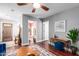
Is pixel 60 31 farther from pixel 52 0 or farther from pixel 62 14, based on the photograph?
pixel 52 0

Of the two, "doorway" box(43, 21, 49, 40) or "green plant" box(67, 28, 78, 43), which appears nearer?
"green plant" box(67, 28, 78, 43)

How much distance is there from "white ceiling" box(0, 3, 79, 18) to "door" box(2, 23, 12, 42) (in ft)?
0.54

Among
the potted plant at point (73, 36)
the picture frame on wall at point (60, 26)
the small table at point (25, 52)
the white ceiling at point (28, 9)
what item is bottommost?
the small table at point (25, 52)

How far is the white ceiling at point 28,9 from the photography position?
1854 mm

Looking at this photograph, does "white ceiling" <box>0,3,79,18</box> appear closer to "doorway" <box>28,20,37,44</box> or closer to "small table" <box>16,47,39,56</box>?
"doorway" <box>28,20,37,44</box>

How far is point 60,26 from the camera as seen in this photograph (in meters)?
1.94

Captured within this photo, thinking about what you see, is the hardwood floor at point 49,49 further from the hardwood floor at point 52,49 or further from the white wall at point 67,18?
the white wall at point 67,18

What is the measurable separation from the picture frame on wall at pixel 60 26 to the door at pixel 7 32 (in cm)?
72

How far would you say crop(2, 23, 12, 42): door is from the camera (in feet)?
6.22

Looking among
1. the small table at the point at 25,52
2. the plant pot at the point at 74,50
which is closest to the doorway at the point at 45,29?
the small table at the point at 25,52

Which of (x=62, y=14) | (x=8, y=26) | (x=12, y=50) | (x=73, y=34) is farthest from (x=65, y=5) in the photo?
(x=12, y=50)

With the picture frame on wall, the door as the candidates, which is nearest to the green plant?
the picture frame on wall

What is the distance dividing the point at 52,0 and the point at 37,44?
0.73 meters

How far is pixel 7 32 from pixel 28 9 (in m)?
0.49
